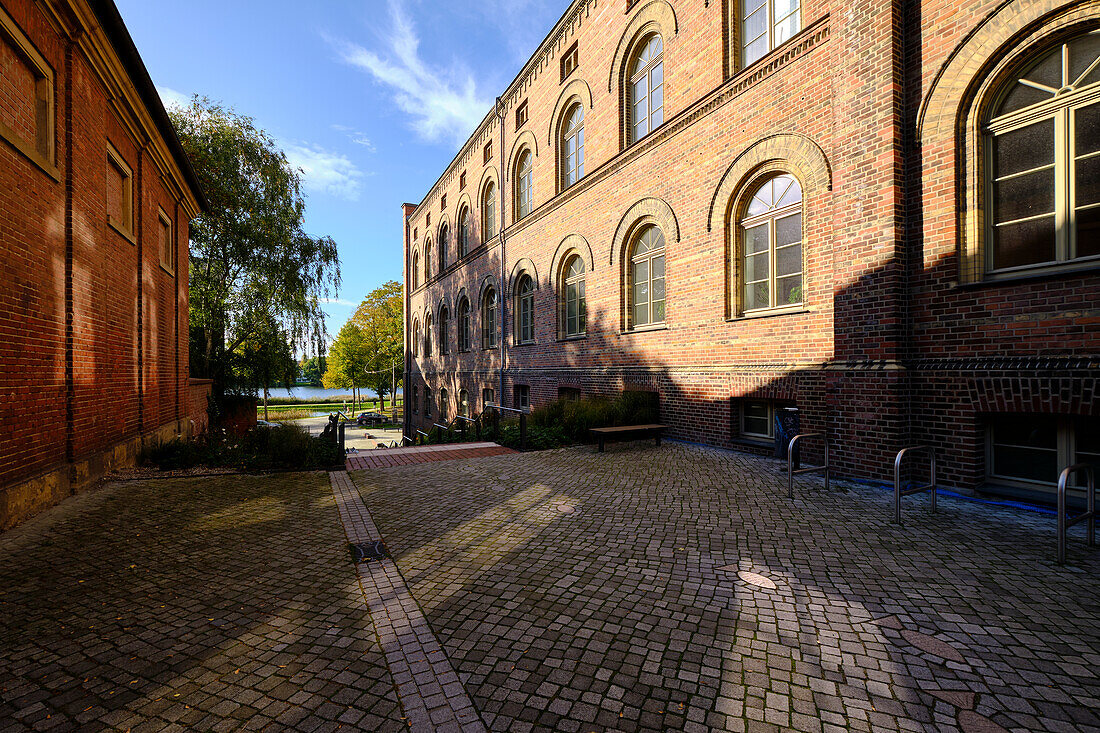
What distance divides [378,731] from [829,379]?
7083 millimetres

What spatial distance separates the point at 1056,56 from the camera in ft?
17.9

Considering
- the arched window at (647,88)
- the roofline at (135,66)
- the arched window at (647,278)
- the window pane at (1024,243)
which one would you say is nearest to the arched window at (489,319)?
the arched window at (647,278)

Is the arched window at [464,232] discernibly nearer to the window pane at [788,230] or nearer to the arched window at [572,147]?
the arched window at [572,147]

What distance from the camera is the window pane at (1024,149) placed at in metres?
5.53

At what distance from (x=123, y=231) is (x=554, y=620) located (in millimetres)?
9687

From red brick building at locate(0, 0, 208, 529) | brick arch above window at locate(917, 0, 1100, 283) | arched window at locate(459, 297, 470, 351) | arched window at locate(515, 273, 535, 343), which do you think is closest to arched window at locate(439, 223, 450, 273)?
arched window at locate(459, 297, 470, 351)

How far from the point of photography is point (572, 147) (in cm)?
1515

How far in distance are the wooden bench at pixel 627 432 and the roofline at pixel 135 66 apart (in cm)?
964

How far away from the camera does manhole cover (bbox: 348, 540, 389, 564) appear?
4219 mm

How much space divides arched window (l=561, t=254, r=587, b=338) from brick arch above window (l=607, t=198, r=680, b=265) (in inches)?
75.8

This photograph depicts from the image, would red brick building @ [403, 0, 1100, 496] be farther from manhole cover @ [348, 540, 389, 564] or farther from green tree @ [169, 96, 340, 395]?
green tree @ [169, 96, 340, 395]

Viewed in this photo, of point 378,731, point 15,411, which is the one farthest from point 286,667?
point 15,411

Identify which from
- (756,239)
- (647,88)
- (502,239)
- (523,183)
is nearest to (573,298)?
(502,239)

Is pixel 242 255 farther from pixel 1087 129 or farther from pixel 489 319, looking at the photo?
pixel 1087 129
